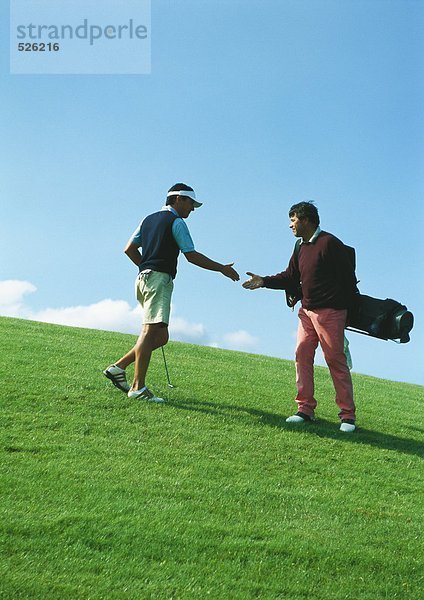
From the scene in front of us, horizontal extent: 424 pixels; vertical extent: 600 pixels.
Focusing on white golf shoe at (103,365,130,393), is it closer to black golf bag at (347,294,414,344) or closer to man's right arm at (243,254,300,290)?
man's right arm at (243,254,300,290)

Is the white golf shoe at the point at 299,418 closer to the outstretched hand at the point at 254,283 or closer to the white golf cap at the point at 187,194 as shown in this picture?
the outstretched hand at the point at 254,283

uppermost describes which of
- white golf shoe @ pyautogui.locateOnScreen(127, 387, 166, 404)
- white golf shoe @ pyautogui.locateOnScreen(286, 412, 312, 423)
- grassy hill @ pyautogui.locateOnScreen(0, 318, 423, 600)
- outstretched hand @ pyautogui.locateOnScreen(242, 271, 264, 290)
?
outstretched hand @ pyautogui.locateOnScreen(242, 271, 264, 290)

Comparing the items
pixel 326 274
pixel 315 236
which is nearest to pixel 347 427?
pixel 326 274

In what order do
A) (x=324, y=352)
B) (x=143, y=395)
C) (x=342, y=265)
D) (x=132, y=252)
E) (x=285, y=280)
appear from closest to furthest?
1. (x=342, y=265)
2. (x=324, y=352)
3. (x=143, y=395)
4. (x=285, y=280)
5. (x=132, y=252)

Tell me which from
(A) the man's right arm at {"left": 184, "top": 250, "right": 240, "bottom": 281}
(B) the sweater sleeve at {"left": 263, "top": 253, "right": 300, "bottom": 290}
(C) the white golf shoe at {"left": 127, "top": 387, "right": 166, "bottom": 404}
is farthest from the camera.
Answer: (B) the sweater sleeve at {"left": 263, "top": 253, "right": 300, "bottom": 290}

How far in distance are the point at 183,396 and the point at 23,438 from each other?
3.34 m

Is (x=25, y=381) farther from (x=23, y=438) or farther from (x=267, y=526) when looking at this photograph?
(x=267, y=526)

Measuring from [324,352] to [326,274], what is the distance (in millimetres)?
1138

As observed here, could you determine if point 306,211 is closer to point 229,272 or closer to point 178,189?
point 229,272

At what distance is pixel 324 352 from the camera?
10.6 metres

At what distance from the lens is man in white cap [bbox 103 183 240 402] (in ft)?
34.1

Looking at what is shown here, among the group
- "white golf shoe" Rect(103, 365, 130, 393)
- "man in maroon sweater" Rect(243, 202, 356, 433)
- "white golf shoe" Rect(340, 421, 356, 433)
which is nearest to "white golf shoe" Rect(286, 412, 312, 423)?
"man in maroon sweater" Rect(243, 202, 356, 433)

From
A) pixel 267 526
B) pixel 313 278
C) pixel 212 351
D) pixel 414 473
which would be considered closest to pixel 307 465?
pixel 414 473

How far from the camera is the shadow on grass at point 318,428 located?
404 inches
